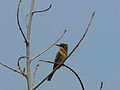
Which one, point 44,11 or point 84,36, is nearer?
point 84,36

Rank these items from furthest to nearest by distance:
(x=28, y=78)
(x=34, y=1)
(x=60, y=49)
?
(x=60, y=49)
(x=34, y=1)
(x=28, y=78)

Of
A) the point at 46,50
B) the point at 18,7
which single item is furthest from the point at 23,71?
the point at 18,7

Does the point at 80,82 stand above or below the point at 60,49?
above

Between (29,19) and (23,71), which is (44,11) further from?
(23,71)

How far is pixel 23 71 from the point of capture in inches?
123

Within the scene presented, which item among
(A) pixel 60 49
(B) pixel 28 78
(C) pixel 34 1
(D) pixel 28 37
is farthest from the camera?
(A) pixel 60 49

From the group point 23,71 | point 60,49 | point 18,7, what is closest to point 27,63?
point 23,71

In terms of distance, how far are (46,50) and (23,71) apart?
336 millimetres

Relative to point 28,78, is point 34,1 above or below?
above

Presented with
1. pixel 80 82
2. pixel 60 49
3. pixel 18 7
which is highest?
pixel 18 7

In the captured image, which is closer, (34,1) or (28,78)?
(28,78)

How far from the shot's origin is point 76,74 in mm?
3307

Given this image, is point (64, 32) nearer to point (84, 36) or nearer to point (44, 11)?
point (44, 11)

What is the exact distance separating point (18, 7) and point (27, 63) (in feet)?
2.34
